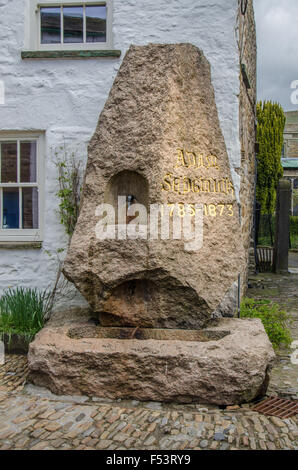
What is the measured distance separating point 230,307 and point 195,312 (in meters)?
1.32

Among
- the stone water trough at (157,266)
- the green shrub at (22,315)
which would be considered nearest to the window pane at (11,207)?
the green shrub at (22,315)

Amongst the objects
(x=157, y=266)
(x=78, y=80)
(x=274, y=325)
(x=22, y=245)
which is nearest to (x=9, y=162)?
(x=22, y=245)

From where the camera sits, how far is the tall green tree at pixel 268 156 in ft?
53.2

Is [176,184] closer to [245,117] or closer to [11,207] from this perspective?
[11,207]

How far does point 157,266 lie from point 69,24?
3419 millimetres

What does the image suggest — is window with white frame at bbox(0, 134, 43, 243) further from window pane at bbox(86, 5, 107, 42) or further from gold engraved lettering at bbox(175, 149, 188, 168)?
gold engraved lettering at bbox(175, 149, 188, 168)

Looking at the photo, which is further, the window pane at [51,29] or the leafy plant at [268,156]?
the leafy plant at [268,156]

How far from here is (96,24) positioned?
215 inches

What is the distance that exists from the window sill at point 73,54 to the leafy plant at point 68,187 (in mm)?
1013

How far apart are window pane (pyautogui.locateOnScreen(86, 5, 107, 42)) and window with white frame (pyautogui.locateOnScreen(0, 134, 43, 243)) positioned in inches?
52.4

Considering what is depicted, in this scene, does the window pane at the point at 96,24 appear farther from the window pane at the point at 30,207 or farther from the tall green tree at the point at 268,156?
the tall green tree at the point at 268,156

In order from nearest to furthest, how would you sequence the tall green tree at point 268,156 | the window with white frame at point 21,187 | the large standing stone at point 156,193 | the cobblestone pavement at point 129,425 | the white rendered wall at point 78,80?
1. the cobblestone pavement at point 129,425
2. the large standing stone at point 156,193
3. the white rendered wall at point 78,80
4. the window with white frame at point 21,187
5. the tall green tree at point 268,156

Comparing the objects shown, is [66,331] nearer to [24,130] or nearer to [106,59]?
[24,130]
